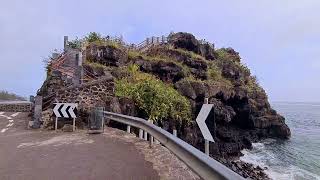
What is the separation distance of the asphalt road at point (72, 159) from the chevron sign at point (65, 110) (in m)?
1.91

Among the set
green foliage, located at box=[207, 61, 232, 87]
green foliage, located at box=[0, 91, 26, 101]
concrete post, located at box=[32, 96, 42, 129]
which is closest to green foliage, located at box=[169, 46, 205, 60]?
green foliage, located at box=[207, 61, 232, 87]

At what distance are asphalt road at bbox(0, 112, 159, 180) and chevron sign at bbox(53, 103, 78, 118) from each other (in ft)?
6.27

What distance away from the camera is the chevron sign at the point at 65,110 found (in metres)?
16.3

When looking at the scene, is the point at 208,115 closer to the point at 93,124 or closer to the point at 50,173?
the point at 50,173

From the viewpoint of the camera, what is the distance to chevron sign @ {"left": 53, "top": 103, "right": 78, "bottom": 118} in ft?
53.5

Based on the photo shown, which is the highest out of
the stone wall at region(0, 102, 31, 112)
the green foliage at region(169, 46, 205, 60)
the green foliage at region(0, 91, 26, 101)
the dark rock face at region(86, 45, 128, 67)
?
the green foliage at region(169, 46, 205, 60)

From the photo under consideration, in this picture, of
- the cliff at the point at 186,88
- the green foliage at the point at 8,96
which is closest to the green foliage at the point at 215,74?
the cliff at the point at 186,88

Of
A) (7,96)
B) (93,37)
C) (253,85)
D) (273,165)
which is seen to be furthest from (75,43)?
(7,96)

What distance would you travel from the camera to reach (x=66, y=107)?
1638cm

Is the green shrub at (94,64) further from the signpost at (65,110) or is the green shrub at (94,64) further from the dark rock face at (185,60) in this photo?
the signpost at (65,110)

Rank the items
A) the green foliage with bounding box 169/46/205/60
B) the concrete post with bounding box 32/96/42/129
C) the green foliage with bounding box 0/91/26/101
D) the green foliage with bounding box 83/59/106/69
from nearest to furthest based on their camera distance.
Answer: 1. the concrete post with bounding box 32/96/42/129
2. the green foliage with bounding box 83/59/106/69
3. the green foliage with bounding box 169/46/205/60
4. the green foliage with bounding box 0/91/26/101

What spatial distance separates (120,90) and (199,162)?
16.0 meters

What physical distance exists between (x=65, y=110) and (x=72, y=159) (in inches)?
271

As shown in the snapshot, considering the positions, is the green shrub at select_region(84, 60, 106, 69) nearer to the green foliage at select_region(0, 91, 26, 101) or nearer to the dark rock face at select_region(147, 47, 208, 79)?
the dark rock face at select_region(147, 47, 208, 79)
